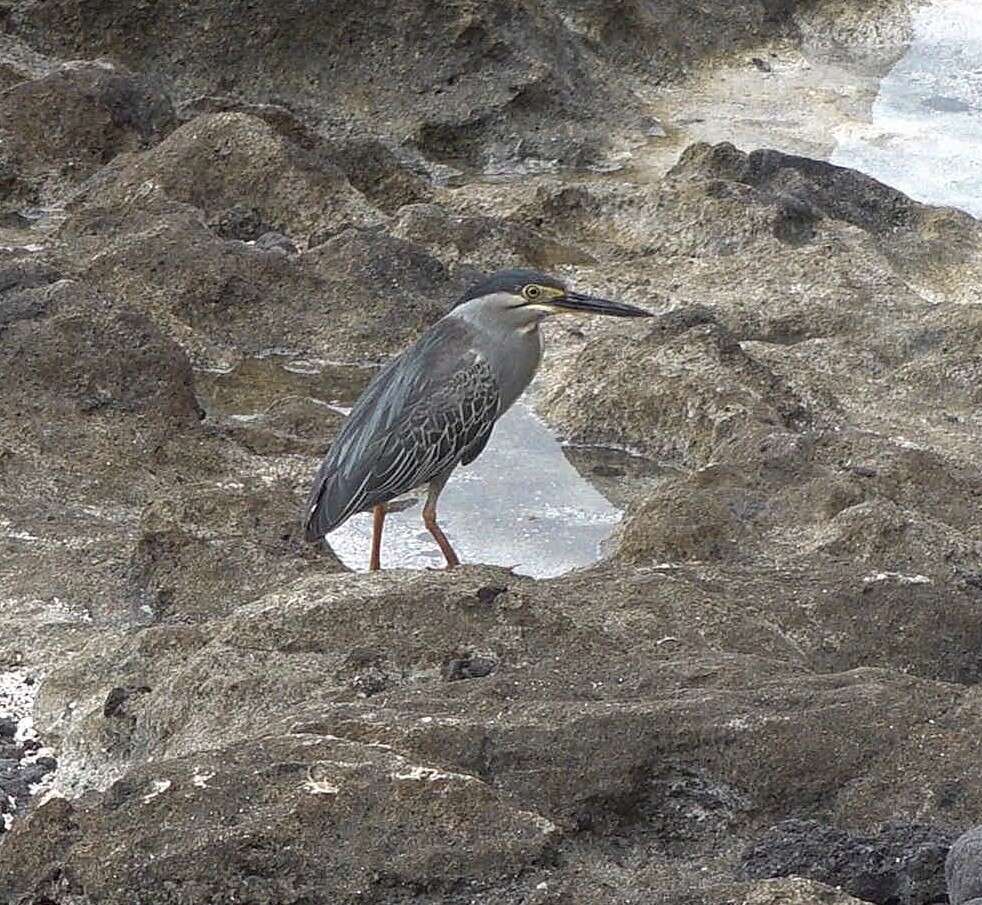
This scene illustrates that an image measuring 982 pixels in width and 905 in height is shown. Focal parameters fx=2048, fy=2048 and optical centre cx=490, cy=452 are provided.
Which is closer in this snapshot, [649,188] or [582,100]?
[649,188]

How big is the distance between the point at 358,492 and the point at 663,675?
1.66 metres

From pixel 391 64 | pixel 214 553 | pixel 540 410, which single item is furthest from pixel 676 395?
pixel 391 64

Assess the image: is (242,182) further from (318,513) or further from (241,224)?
(318,513)

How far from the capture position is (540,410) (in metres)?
7.29

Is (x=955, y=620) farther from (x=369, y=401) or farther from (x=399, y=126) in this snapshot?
(x=399, y=126)

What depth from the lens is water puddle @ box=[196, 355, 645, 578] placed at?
20.5 feet

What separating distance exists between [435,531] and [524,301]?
2.36 ft

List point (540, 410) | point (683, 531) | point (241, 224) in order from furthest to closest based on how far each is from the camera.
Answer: point (241, 224), point (540, 410), point (683, 531)

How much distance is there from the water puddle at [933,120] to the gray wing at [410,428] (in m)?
4.85

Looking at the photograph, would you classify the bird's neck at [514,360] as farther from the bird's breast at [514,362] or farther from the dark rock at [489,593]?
the dark rock at [489,593]

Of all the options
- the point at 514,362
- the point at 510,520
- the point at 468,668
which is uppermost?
the point at 514,362

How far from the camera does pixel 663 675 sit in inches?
163

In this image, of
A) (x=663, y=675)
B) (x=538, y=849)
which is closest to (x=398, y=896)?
(x=538, y=849)

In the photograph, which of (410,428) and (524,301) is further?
(524,301)
